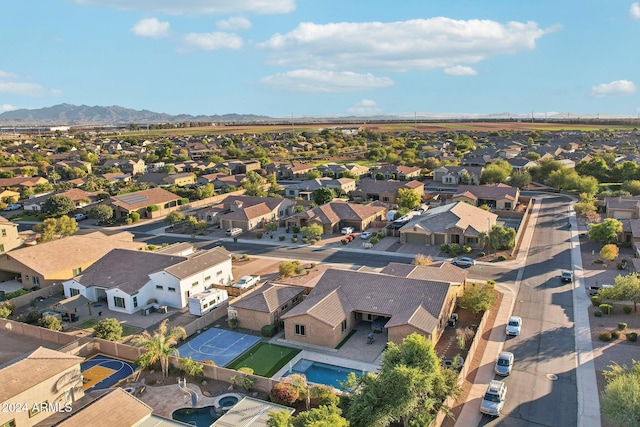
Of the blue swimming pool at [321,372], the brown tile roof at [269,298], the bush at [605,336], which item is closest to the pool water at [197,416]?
the blue swimming pool at [321,372]

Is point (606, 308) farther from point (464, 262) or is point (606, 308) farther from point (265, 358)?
point (265, 358)

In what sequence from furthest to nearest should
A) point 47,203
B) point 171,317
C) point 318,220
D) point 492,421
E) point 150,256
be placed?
point 47,203 < point 318,220 < point 150,256 < point 171,317 < point 492,421

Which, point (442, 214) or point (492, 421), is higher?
point (442, 214)

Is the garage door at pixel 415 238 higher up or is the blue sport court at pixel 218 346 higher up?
the garage door at pixel 415 238

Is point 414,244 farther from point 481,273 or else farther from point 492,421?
point 492,421

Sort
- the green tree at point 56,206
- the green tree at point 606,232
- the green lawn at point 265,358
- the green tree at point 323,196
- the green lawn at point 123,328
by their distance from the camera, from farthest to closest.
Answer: the green tree at point 56,206, the green tree at point 323,196, the green tree at point 606,232, the green lawn at point 123,328, the green lawn at point 265,358

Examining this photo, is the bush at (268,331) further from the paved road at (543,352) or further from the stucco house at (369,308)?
the paved road at (543,352)

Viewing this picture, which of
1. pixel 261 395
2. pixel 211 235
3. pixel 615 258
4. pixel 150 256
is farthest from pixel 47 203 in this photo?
pixel 615 258
